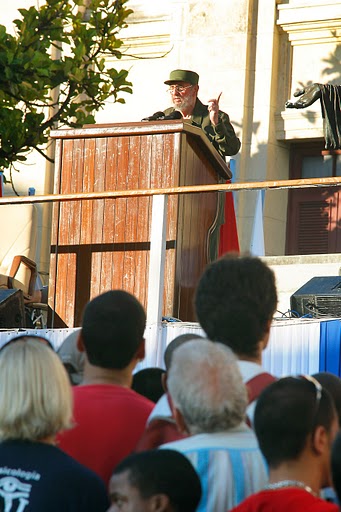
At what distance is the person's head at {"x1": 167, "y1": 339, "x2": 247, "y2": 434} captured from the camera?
4.04 metres

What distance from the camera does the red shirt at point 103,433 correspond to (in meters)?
4.45

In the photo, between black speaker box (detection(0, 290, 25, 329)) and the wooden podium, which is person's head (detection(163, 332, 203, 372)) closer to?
the wooden podium

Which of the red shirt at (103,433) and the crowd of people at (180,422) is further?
the red shirt at (103,433)

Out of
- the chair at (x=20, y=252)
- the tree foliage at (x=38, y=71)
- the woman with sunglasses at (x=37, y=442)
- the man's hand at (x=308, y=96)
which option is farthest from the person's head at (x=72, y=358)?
the man's hand at (x=308, y=96)

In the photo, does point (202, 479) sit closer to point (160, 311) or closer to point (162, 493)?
point (162, 493)

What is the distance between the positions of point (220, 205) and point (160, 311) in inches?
39.5

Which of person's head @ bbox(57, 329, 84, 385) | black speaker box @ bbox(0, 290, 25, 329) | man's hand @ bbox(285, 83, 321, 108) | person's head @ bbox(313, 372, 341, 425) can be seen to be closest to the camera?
person's head @ bbox(313, 372, 341, 425)

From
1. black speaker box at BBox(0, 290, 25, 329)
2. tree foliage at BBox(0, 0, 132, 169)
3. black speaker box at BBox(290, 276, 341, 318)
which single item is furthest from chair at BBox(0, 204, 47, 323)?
black speaker box at BBox(290, 276, 341, 318)

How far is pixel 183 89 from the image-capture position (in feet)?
35.8

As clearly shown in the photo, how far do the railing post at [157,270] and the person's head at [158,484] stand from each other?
563 centimetres

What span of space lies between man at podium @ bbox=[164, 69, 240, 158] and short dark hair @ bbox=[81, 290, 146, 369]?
20.2 ft

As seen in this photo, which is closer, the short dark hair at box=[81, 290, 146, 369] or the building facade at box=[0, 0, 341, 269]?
the short dark hair at box=[81, 290, 146, 369]

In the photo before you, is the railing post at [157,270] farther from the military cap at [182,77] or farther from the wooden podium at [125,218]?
the military cap at [182,77]

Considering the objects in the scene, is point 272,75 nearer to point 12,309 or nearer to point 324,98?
point 324,98
